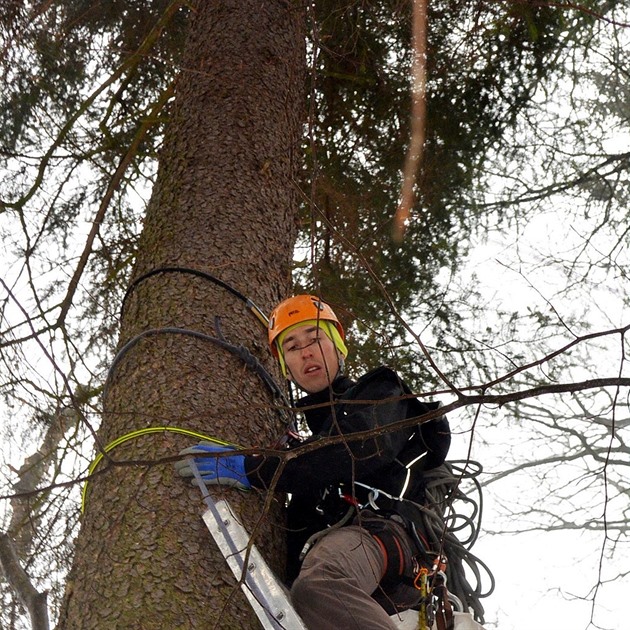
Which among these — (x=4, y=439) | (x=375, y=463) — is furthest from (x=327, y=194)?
(x=375, y=463)

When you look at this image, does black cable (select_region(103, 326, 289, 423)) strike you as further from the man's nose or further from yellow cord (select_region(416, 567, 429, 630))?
yellow cord (select_region(416, 567, 429, 630))

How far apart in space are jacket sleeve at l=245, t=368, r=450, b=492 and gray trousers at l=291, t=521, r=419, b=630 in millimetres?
171

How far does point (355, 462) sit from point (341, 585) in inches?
14.4

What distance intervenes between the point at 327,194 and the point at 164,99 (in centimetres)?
99

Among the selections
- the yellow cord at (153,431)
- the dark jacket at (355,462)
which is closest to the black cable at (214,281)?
the dark jacket at (355,462)

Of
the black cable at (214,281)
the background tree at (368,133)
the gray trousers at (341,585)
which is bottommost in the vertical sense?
the gray trousers at (341,585)

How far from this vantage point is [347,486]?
246 cm

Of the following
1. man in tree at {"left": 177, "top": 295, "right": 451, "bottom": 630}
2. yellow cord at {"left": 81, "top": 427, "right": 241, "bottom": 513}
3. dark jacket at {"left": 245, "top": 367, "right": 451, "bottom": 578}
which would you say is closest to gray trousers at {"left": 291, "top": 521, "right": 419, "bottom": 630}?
man in tree at {"left": 177, "top": 295, "right": 451, "bottom": 630}

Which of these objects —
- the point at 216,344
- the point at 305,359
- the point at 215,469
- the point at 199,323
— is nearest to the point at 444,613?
the point at 215,469

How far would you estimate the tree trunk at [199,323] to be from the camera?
81.3 inches

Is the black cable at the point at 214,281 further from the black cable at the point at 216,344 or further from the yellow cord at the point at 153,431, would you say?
the yellow cord at the point at 153,431

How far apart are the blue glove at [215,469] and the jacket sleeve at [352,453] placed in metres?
0.03

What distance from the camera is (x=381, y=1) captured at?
4.64m

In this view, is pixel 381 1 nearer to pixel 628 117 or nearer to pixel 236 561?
pixel 628 117
